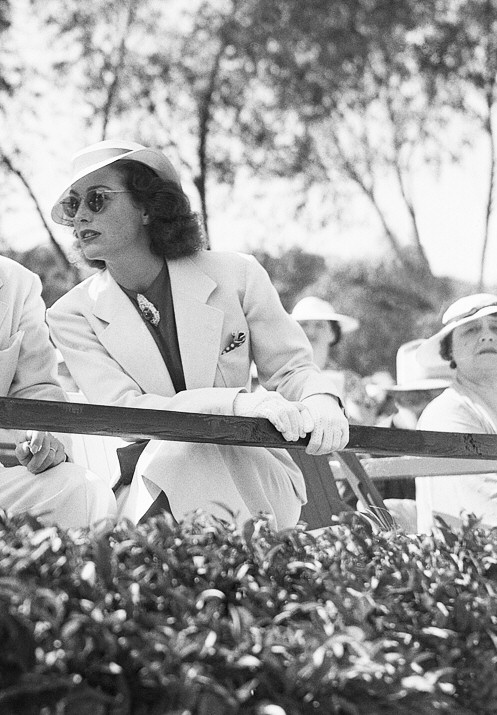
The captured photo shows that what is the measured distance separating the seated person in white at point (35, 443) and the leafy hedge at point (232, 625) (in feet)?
3.41

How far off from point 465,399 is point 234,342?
1.98 m

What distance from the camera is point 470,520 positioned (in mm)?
2332

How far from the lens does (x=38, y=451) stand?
10.9 ft

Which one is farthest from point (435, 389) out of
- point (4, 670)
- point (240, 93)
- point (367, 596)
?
point (240, 93)

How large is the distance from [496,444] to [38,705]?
2189 millimetres

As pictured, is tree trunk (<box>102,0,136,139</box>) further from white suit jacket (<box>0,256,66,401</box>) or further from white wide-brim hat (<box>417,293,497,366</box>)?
white suit jacket (<box>0,256,66,401</box>)

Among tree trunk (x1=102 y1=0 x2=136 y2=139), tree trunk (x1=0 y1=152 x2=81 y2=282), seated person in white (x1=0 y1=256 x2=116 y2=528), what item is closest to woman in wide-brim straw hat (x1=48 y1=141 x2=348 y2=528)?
seated person in white (x1=0 y1=256 x2=116 y2=528)

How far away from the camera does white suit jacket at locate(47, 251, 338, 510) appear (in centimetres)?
336

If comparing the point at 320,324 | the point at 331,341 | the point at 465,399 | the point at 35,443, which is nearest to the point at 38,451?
the point at 35,443

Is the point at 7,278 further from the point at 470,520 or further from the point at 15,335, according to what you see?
the point at 470,520

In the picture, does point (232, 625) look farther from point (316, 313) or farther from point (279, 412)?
point (316, 313)

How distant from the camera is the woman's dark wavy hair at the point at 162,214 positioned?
3645mm

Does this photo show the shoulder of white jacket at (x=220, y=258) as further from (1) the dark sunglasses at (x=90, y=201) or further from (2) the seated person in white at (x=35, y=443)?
(2) the seated person in white at (x=35, y=443)

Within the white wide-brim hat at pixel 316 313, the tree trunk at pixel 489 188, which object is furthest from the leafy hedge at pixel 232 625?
the tree trunk at pixel 489 188
